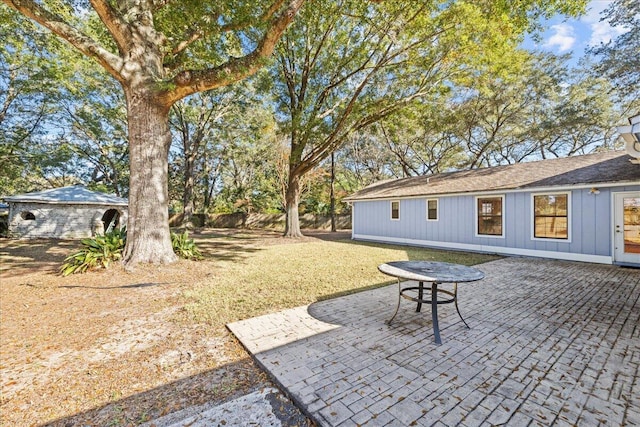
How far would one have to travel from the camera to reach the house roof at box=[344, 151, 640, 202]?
7654 mm

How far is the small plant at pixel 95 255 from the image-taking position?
626cm

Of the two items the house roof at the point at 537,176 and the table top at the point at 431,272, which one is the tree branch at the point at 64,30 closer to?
the table top at the point at 431,272

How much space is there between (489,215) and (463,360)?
8775 mm

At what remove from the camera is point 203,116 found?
66.0ft

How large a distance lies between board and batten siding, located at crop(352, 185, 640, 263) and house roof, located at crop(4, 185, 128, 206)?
15.1 m

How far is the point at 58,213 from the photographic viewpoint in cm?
1414

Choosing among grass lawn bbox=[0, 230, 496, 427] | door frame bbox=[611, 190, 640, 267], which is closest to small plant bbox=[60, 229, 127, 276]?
grass lawn bbox=[0, 230, 496, 427]

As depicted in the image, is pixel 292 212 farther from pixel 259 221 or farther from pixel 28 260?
pixel 28 260

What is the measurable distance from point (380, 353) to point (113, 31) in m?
8.78

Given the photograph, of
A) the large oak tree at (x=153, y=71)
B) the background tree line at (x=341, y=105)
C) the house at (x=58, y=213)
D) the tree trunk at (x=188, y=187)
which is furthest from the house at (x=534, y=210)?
the tree trunk at (x=188, y=187)

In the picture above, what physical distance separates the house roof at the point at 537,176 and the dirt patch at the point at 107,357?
32.8 feet

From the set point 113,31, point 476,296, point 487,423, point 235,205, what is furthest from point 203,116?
point 487,423

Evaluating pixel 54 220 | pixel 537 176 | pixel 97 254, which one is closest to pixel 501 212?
pixel 537 176

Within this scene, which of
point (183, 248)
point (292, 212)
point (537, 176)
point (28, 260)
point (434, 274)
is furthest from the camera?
point (292, 212)
